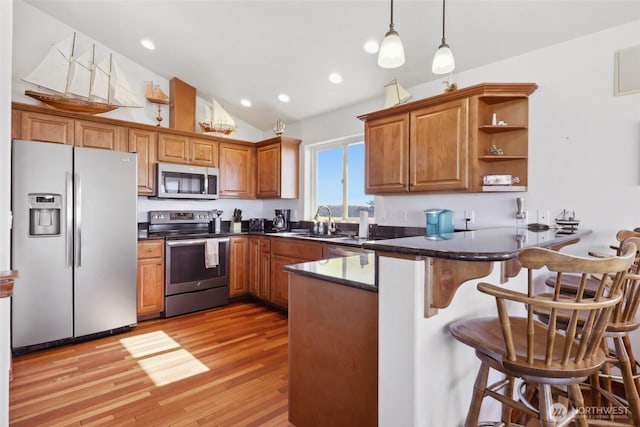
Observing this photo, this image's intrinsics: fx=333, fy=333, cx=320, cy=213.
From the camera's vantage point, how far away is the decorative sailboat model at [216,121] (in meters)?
4.49

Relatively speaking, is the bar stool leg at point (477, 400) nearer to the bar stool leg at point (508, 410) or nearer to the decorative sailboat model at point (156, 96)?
the bar stool leg at point (508, 410)

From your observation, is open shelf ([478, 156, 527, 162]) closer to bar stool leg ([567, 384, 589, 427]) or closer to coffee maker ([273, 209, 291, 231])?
bar stool leg ([567, 384, 589, 427])

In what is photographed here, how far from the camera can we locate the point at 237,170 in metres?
4.77

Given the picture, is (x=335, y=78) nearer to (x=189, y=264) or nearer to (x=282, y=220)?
(x=282, y=220)

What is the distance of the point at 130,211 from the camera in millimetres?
3410

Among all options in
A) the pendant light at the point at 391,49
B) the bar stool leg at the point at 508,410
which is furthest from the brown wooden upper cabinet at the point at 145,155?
the bar stool leg at the point at 508,410

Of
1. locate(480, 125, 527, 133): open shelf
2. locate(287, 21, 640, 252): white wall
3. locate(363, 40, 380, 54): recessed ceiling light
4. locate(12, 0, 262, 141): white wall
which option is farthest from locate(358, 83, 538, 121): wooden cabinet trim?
locate(12, 0, 262, 141): white wall

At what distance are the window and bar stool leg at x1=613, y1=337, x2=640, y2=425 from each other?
8.57 ft

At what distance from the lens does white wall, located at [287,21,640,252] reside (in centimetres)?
229

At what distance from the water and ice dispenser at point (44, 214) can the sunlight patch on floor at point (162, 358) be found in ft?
3.96

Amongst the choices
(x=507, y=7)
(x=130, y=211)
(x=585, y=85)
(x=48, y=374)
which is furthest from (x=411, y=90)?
(x=48, y=374)

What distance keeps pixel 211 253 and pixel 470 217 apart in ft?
9.53

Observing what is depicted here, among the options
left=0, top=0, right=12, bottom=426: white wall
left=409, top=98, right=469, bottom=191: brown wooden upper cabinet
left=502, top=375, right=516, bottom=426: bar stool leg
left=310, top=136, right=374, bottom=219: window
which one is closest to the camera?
left=0, top=0, right=12, bottom=426: white wall

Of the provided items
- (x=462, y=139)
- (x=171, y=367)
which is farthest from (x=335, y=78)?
(x=171, y=367)
